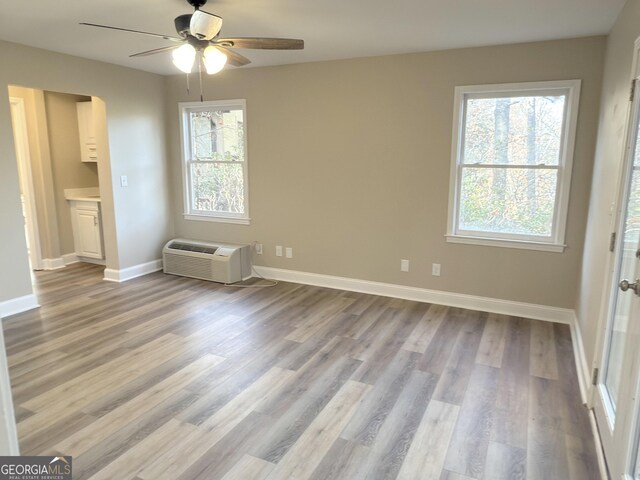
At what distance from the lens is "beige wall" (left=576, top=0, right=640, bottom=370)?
2.42 meters

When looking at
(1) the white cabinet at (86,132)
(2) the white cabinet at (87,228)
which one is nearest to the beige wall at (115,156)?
(2) the white cabinet at (87,228)

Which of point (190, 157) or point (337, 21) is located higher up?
point (337, 21)

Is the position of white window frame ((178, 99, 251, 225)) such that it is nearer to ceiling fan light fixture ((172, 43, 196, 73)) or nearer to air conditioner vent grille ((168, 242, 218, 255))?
air conditioner vent grille ((168, 242, 218, 255))

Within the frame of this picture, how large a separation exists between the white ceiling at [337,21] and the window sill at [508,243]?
1.76 meters

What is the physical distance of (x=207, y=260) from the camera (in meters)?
5.11

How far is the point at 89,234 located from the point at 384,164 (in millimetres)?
4049

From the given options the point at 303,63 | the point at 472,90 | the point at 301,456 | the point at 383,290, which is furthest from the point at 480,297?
the point at 303,63

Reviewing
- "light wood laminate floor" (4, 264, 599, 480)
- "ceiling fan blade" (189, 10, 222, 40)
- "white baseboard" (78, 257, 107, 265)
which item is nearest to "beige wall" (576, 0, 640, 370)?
"light wood laminate floor" (4, 264, 599, 480)

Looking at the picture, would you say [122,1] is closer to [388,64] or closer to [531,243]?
[388,64]

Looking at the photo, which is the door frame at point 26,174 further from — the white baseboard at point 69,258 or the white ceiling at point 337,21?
the white ceiling at point 337,21

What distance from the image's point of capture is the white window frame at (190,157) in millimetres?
5164

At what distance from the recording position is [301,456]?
213cm

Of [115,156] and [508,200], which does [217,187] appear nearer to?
[115,156]

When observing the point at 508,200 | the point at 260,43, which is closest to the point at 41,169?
the point at 260,43
